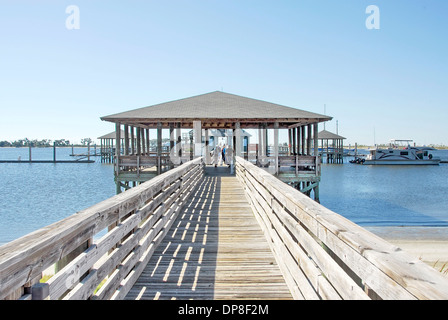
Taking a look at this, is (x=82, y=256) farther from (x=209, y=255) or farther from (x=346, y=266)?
(x=209, y=255)

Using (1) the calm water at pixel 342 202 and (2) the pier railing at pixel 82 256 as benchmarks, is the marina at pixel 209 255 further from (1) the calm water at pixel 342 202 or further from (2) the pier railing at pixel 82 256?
(1) the calm water at pixel 342 202

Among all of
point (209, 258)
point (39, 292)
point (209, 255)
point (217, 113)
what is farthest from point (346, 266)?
point (217, 113)

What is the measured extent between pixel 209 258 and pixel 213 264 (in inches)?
10.3

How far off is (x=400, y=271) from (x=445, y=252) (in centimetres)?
1207

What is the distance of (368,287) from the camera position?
188 cm

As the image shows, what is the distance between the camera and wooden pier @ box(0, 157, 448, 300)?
1.73 metres

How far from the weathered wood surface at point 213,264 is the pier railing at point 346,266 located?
0.39 m

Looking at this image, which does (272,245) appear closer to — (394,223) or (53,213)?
(394,223)

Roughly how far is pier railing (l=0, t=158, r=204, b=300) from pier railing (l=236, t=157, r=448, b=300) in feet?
5.64

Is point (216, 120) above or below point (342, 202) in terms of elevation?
above

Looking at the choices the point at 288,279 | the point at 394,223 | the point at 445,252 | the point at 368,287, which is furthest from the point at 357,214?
the point at 368,287

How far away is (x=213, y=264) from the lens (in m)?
4.55

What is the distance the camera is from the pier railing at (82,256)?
1.80 m
